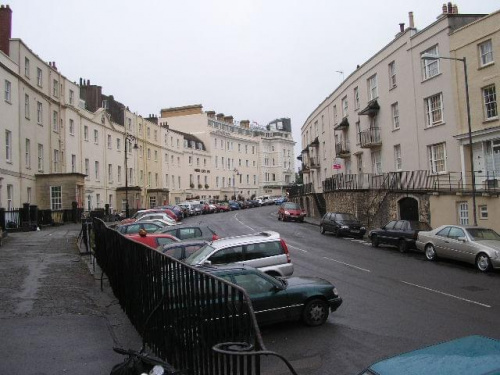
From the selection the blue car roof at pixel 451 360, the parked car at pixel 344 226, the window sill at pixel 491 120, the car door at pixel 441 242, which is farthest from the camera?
the parked car at pixel 344 226

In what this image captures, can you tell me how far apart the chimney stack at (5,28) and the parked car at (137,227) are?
796 inches

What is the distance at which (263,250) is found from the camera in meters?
13.2

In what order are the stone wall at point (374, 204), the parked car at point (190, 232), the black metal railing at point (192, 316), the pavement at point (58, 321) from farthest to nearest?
the stone wall at point (374, 204)
the parked car at point (190, 232)
the pavement at point (58, 321)
the black metal railing at point (192, 316)

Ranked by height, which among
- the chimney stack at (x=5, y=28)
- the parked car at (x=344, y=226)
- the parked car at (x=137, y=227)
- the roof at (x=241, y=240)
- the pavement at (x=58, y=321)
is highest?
the chimney stack at (x=5, y=28)

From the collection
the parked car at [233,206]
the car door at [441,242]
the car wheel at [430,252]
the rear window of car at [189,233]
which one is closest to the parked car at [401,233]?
the car wheel at [430,252]

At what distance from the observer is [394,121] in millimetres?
32656

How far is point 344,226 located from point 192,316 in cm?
2547

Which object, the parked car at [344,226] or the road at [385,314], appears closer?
the road at [385,314]

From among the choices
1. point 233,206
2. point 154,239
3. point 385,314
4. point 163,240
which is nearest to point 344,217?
point 163,240

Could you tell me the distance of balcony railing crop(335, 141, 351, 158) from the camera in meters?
41.3

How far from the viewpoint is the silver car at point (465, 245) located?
16.4 m

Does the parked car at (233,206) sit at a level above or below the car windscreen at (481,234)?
above

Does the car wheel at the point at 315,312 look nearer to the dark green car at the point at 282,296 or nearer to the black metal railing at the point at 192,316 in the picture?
the dark green car at the point at 282,296

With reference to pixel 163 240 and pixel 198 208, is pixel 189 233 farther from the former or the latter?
pixel 198 208
